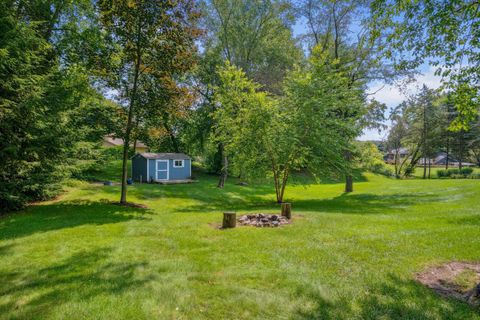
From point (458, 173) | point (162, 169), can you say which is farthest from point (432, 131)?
point (162, 169)

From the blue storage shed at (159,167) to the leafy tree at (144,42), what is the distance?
10581 millimetres

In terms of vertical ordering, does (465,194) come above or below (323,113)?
below

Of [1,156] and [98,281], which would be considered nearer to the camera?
[98,281]

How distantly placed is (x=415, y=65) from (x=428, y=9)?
1458 mm

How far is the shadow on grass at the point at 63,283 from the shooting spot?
11.8 ft

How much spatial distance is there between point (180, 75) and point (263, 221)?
9.04 metres

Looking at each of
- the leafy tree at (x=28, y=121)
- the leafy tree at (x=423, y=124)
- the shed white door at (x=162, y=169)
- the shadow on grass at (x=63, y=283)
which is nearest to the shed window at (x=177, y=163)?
the shed white door at (x=162, y=169)

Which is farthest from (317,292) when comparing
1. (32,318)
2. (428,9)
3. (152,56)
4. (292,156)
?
(152,56)

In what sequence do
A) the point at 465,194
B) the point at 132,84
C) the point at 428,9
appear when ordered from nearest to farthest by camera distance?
the point at 428,9 → the point at 132,84 → the point at 465,194

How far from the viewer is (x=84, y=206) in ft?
36.9

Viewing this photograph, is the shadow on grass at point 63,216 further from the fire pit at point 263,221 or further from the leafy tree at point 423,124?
the leafy tree at point 423,124

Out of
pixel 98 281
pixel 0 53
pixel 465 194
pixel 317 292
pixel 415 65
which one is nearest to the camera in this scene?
pixel 317 292

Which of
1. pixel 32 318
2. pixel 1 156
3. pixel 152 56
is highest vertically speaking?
pixel 152 56

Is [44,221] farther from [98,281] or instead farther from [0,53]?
[98,281]
